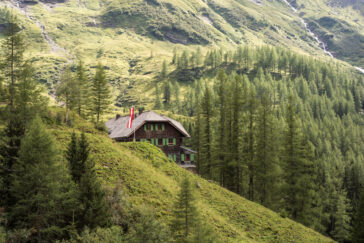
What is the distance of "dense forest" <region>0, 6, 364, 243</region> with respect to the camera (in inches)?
664

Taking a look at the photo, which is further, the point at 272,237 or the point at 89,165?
the point at 272,237

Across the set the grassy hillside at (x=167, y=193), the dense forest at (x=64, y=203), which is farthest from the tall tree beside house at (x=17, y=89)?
the grassy hillside at (x=167, y=193)

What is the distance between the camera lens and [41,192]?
17.1m

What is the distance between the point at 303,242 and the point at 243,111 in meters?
24.6

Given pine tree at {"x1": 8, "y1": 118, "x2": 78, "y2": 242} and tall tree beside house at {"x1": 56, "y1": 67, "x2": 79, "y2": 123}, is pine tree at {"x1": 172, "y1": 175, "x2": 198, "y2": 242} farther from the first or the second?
tall tree beside house at {"x1": 56, "y1": 67, "x2": 79, "y2": 123}

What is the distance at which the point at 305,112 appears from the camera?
400 ft

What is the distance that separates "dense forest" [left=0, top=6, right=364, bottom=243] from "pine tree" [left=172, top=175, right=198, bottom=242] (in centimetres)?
7

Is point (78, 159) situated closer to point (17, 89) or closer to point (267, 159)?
point (17, 89)

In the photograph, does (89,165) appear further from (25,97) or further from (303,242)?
(303,242)

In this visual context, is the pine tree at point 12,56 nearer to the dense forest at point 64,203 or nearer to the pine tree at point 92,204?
the dense forest at point 64,203

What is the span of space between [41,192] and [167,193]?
1184cm

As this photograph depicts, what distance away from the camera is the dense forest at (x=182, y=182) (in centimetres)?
1688

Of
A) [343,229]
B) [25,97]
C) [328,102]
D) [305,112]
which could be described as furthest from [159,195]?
[328,102]

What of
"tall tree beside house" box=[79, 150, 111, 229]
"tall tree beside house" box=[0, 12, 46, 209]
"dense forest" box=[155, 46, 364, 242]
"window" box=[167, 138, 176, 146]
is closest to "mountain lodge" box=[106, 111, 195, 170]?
"window" box=[167, 138, 176, 146]
